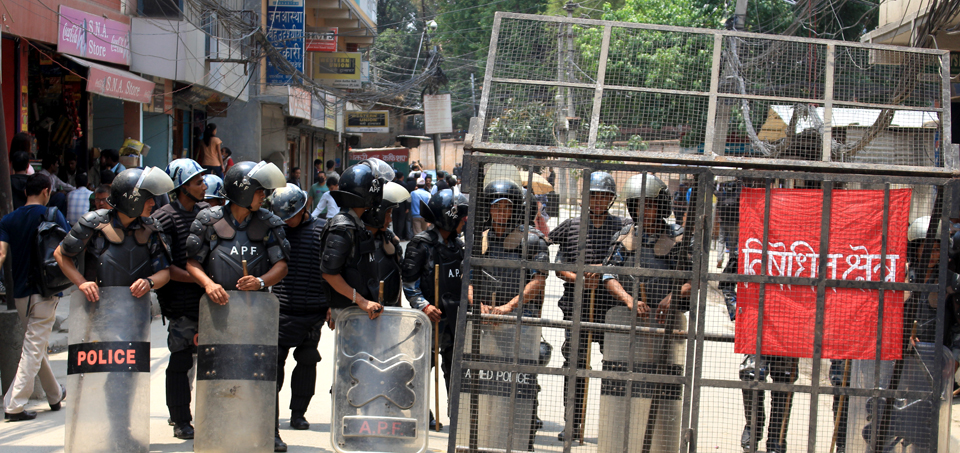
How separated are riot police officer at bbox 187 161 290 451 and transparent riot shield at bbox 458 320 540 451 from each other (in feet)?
4.46

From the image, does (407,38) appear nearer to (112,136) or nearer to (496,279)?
(112,136)

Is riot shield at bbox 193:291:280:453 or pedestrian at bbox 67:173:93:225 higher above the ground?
pedestrian at bbox 67:173:93:225

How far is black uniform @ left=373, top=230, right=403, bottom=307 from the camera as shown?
5016 millimetres

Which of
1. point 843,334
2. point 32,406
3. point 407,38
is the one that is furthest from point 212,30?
point 407,38

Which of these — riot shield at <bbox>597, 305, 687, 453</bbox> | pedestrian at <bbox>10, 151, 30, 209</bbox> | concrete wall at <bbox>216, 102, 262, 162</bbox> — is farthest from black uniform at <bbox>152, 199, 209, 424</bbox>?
concrete wall at <bbox>216, 102, 262, 162</bbox>

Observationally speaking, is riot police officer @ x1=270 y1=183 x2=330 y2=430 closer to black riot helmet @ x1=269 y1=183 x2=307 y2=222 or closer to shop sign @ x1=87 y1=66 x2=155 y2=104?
black riot helmet @ x1=269 y1=183 x2=307 y2=222

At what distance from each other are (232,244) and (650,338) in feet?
8.69

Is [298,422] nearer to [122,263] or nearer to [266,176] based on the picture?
[122,263]

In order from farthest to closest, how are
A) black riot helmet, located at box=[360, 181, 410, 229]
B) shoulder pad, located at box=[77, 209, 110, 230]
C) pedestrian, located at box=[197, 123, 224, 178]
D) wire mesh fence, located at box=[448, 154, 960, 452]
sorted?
1. pedestrian, located at box=[197, 123, 224, 178]
2. black riot helmet, located at box=[360, 181, 410, 229]
3. shoulder pad, located at box=[77, 209, 110, 230]
4. wire mesh fence, located at box=[448, 154, 960, 452]

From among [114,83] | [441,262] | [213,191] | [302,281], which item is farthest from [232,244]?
[114,83]

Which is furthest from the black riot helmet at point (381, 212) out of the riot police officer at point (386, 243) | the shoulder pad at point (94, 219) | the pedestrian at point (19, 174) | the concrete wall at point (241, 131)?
the concrete wall at point (241, 131)

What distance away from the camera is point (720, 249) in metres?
4.74

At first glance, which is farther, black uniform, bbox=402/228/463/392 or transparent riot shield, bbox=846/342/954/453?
black uniform, bbox=402/228/463/392

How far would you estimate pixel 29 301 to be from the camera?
17.7 feet
